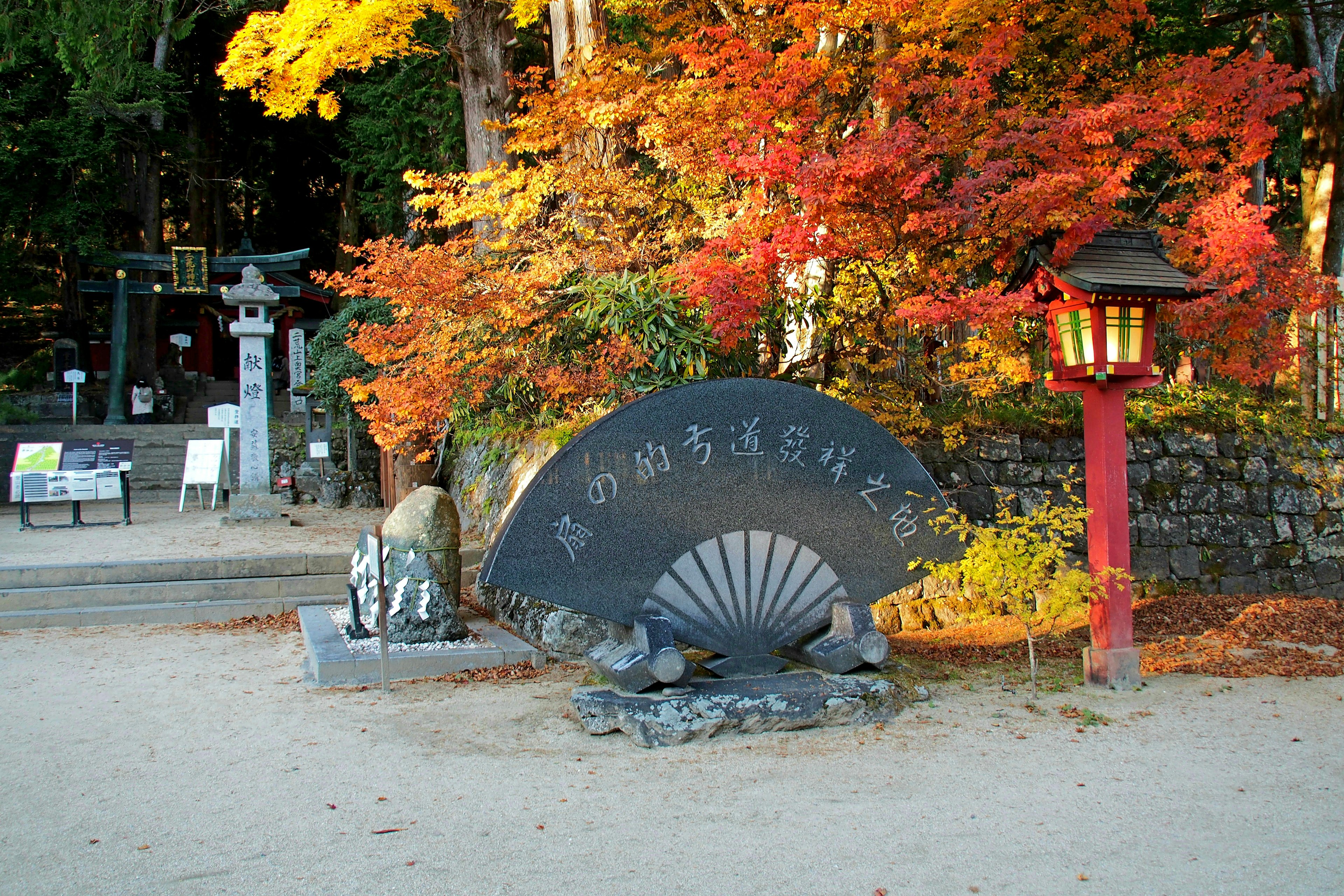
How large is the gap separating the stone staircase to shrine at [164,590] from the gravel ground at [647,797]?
222 cm

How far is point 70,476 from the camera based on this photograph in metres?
11.9

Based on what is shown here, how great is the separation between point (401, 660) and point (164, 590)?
3414mm

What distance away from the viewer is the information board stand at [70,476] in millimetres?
11805

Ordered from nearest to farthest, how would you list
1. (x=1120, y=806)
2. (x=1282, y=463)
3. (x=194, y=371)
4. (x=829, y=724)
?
1. (x=1120, y=806)
2. (x=829, y=724)
3. (x=1282, y=463)
4. (x=194, y=371)

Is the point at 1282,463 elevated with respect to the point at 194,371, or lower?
lower

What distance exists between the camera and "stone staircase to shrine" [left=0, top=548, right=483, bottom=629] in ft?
25.7

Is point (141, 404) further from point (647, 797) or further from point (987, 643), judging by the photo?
point (647, 797)

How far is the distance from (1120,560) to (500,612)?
490cm

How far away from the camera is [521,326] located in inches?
348

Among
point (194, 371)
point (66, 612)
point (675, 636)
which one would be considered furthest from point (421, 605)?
point (194, 371)

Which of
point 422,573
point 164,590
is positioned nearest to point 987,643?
point 422,573

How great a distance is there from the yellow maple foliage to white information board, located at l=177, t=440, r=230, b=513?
528 centimetres

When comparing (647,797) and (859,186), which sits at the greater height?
(859,186)

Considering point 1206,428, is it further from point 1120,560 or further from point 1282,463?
point 1120,560
